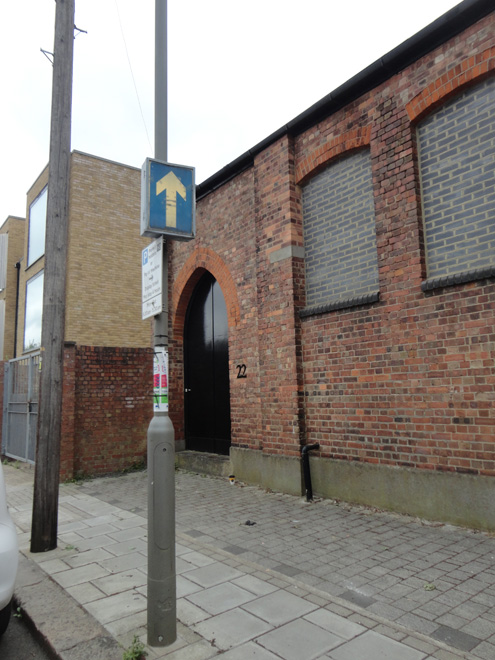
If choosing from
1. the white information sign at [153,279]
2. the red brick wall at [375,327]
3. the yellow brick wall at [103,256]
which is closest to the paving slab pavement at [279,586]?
the red brick wall at [375,327]

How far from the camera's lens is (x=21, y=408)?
Result: 10641 millimetres

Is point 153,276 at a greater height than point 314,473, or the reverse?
point 153,276

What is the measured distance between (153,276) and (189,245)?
7.08 meters

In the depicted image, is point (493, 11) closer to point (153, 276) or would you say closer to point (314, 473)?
point (153, 276)

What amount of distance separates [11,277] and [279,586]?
21.9 metres

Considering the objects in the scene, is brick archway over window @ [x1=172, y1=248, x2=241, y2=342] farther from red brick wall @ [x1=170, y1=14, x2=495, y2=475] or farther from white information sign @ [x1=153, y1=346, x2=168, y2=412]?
white information sign @ [x1=153, y1=346, x2=168, y2=412]

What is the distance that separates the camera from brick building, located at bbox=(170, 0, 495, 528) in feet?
17.1

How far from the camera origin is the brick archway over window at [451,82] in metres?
5.18

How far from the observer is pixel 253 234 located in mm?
8398

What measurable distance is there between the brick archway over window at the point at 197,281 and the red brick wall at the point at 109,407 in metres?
1.13

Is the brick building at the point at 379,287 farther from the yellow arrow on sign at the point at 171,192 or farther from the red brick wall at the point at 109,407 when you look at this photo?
the yellow arrow on sign at the point at 171,192

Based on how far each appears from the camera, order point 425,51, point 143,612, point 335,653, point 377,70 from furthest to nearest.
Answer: point 377,70 → point 425,51 → point 143,612 → point 335,653

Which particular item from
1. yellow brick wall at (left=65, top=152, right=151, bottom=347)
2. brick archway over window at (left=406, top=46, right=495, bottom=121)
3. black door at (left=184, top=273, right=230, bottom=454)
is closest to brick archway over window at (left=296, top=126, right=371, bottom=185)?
brick archway over window at (left=406, top=46, right=495, bottom=121)

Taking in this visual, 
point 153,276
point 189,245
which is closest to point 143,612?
point 153,276
